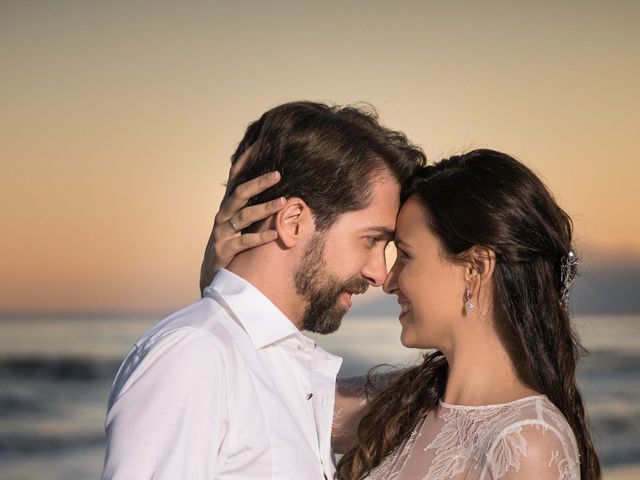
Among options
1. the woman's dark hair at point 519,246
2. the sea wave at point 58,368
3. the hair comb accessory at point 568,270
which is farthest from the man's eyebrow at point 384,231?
the sea wave at point 58,368

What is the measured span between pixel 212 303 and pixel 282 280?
0.21m

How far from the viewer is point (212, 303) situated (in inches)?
81.4

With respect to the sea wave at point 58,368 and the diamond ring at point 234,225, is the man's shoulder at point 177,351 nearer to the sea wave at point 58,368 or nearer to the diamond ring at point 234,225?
the diamond ring at point 234,225

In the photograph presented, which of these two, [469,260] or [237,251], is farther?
[469,260]

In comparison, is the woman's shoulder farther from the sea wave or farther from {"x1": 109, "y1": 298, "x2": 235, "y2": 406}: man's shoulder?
→ the sea wave

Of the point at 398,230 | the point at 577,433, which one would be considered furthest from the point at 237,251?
the point at 577,433

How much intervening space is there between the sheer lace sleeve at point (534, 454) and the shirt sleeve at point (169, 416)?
2.49 ft

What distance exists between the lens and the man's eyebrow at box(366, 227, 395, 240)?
Result: 2.40 m

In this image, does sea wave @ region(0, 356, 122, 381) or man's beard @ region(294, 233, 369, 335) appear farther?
sea wave @ region(0, 356, 122, 381)

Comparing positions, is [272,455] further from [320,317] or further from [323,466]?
[320,317]

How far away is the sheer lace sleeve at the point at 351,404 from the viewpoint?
9.58 feet

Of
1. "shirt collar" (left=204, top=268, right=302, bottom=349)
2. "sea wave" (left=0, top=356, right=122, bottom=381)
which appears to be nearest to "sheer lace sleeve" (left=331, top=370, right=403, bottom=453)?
"shirt collar" (left=204, top=268, right=302, bottom=349)

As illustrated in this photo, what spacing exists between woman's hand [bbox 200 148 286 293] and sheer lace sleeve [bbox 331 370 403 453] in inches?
28.8

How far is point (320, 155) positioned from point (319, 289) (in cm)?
33
